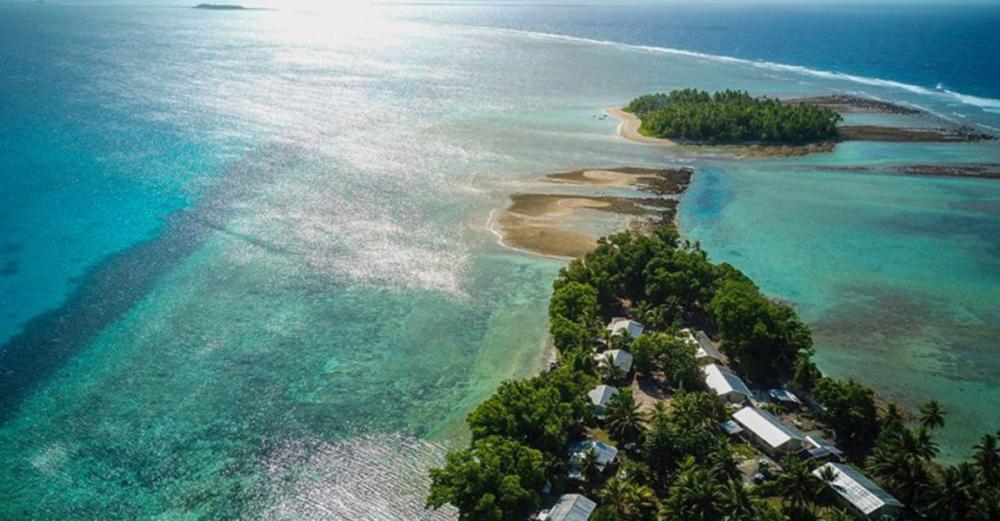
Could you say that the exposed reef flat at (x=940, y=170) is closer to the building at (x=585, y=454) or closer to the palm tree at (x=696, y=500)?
the building at (x=585, y=454)

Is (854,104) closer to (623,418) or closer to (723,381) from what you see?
(723,381)

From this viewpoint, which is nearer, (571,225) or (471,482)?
(471,482)

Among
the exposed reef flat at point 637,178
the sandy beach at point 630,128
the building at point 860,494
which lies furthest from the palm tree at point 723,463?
the sandy beach at point 630,128

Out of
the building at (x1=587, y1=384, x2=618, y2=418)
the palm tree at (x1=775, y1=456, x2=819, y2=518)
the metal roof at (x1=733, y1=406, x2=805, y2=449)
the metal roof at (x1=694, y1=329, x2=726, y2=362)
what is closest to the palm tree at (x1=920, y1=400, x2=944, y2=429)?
the metal roof at (x1=733, y1=406, x2=805, y2=449)

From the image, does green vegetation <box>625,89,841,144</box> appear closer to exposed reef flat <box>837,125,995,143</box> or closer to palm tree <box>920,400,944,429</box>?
exposed reef flat <box>837,125,995,143</box>

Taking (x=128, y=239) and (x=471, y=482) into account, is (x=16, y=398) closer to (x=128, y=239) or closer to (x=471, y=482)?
(x=128, y=239)

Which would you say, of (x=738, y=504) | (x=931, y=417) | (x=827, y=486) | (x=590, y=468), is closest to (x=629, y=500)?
(x=590, y=468)

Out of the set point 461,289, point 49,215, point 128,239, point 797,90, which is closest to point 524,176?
point 461,289
